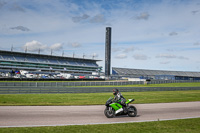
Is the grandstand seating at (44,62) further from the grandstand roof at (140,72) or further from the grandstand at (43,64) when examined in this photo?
the grandstand roof at (140,72)

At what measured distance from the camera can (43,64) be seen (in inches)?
4500

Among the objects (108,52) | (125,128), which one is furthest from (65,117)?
(108,52)

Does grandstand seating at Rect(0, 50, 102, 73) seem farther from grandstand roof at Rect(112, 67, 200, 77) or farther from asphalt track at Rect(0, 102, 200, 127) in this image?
asphalt track at Rect(0, 102, 200, 127)

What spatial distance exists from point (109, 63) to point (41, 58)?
40.2 m

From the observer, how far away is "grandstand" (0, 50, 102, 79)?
10033cm

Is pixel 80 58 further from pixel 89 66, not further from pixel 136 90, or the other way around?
pixel 136 90

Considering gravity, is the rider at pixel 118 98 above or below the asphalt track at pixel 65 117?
above

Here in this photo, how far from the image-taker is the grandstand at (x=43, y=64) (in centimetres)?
10033

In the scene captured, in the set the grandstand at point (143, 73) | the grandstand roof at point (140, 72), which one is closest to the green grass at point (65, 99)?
the grandstand at point (143, 73)

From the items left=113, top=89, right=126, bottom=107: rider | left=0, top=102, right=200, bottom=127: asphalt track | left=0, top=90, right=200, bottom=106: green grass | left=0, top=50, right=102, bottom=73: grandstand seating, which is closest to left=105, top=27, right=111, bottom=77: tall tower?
left=0, top=50, right=102, bottom=73: grandstand seating

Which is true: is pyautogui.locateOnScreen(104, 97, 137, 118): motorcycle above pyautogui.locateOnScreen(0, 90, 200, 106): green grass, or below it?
above

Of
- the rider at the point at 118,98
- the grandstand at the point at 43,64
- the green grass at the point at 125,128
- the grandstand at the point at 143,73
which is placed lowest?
the green grass at the point at 125,128

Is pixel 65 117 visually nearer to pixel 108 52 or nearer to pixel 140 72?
pixel 108 52

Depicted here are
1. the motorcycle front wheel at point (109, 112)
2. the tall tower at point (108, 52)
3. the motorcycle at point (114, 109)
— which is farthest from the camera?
the tall tower at point (108, 52)
